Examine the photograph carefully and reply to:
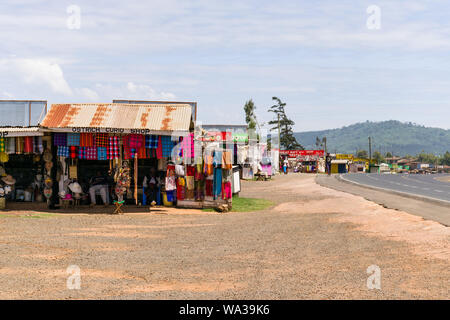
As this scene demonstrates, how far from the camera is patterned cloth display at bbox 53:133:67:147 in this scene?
69.4 ft

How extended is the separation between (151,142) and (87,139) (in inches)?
111

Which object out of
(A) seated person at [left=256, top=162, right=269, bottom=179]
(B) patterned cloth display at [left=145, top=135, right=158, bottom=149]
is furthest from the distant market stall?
(B) patterned cloth display at [left=145, top=135, right=158, bottom=149]

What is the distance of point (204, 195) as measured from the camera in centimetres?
2162

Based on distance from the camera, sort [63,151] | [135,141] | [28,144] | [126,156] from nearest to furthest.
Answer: [126,156] < [135,141] < [63,151] < [28,144]

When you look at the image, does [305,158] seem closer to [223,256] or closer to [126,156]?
[126,156]

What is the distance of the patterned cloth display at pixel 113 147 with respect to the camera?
20766mm

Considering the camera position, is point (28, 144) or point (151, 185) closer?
point (28, 144)

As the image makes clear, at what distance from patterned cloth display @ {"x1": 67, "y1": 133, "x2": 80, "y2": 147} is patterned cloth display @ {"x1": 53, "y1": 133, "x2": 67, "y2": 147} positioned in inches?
7.9

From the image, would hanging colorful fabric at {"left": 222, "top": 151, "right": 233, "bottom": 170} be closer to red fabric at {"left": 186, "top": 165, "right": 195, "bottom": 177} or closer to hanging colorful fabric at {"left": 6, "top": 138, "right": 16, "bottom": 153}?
red fabric at {"left": 186, "top": 165, "right": 195, "bottom": 177}

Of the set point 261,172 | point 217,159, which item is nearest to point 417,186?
point 261,172

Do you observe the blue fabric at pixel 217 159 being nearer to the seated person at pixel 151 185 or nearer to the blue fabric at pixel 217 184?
the blue fabric at pixel 217 184

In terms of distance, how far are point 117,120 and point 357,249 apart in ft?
42.6

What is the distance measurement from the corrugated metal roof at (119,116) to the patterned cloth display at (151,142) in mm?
521

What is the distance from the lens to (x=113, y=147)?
20.8 m
